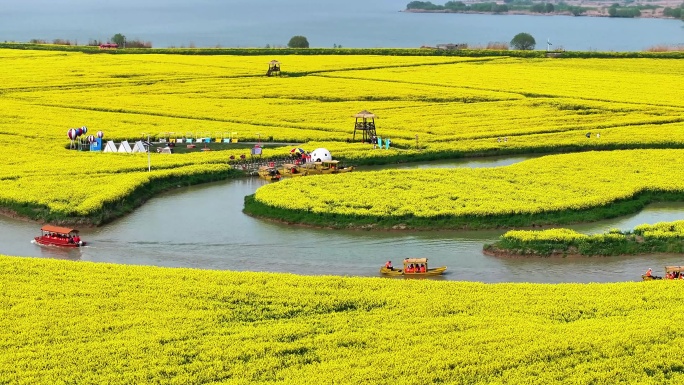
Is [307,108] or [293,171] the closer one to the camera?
[293,171]

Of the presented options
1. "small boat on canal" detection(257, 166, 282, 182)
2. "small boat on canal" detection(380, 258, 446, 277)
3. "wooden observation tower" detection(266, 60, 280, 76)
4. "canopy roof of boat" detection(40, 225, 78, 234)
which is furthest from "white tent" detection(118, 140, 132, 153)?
"wooden observation tower" detection(266, 60, 280, 76)

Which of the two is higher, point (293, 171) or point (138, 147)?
point (138, 147)

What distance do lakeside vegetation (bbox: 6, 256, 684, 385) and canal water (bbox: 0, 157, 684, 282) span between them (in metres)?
3.10

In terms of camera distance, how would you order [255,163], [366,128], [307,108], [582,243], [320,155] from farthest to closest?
[307,108] < [366,128] < [255,163] < [320,155] < [582,243]

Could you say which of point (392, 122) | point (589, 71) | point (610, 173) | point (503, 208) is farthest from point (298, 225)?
point (589, 71)

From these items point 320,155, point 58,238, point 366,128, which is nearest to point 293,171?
point 320,155

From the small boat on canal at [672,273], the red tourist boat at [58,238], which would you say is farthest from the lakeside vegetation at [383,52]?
the small boat on canal at [672,273]

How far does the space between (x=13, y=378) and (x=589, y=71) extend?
199 ft

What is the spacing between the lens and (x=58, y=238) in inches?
1086

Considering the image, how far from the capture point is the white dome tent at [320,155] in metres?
38.0

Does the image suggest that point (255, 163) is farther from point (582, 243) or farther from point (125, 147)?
point (582, 243)

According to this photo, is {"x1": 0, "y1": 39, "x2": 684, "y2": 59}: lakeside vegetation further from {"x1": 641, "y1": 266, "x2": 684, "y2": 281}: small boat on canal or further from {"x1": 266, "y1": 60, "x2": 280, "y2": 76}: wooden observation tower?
{"x1": 641, "y1": 266, "x2": 684, "y2": 281}: small boat on canal

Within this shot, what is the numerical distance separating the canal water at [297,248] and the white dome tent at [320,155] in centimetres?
630

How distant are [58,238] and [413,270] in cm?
1112
